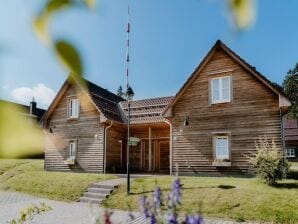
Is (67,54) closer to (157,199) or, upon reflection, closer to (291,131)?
(157,199)

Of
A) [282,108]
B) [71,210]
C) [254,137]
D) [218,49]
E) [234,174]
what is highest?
[218,49]

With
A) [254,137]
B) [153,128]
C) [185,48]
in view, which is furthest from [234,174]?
[185,48]

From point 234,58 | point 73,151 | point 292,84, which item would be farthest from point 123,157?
point 292,84

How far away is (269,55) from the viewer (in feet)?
2.98

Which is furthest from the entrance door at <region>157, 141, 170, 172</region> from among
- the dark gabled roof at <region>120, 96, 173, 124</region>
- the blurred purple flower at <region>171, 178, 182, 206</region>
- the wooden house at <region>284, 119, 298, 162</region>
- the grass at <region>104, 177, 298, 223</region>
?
the wooden house at <region>284, 119, 298, 162</region>

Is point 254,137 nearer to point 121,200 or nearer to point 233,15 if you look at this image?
point 121,200

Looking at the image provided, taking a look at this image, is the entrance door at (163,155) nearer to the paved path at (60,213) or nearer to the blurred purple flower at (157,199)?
the paved path at (60,213)

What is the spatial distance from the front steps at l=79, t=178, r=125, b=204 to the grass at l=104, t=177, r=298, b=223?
17.7 inches

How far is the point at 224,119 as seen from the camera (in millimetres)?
17938

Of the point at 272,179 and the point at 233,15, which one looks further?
the point at 272,179

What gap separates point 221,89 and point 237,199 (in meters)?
7.98

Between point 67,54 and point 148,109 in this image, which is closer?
point 67,54

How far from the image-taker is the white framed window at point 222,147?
694 inches

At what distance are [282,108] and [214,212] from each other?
7.76 metres
